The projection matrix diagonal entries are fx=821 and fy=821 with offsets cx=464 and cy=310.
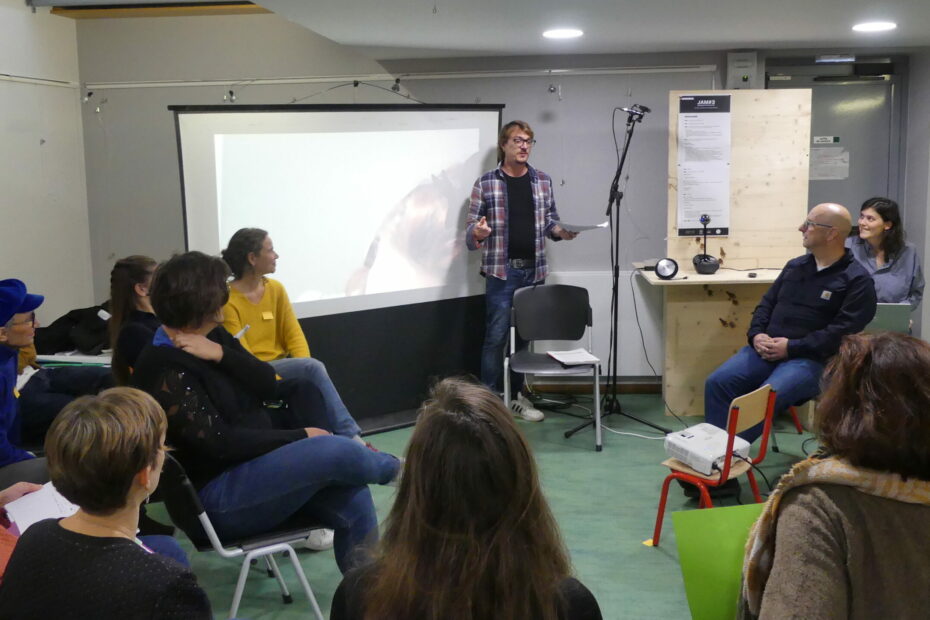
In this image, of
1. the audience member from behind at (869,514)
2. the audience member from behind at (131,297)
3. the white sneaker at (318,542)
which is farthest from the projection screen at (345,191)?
the audience member from behind at (869,514)

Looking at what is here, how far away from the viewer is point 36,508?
211 centimetres

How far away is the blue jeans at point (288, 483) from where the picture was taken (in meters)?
2.19

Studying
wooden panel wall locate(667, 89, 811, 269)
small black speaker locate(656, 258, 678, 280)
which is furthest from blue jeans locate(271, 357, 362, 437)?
wooden panel wall locate(667, 89, 811, 269)

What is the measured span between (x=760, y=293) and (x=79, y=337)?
147 inches

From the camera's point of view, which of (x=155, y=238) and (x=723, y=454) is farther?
(x=155, y=238)

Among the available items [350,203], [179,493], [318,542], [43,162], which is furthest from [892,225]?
[43,162]

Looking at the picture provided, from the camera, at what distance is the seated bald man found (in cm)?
360

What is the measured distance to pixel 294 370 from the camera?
3398mm

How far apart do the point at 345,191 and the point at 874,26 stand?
2.97m

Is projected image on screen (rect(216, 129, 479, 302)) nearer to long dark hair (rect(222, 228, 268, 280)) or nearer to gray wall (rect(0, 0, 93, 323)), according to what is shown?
long dark hair (rect(222, 228, 268, 280))

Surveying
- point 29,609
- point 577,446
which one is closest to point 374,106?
point 577,446

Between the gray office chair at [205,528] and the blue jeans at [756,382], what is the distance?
2059 millimetres

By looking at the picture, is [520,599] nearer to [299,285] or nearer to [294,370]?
[294,370]

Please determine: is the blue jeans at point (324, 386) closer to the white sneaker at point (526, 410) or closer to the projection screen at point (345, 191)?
the projection screen at point (345, 191)
